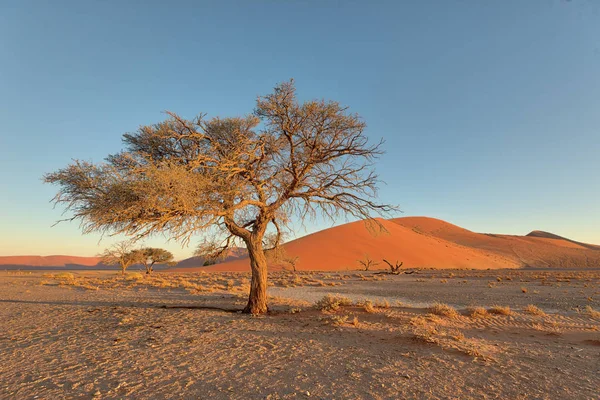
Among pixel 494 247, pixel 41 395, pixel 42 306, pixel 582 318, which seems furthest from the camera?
pixel 494 247

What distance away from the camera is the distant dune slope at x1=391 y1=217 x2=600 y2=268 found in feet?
201

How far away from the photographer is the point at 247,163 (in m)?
9.85

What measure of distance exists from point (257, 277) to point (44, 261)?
6654 inches

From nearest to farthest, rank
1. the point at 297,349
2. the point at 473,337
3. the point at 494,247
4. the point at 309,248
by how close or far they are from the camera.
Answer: the point at 297,349, the point at 473,337, the point at 309,248, the point at 494,247

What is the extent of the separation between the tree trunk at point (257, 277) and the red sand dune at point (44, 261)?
6093 inches

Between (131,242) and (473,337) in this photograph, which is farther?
(131,242)

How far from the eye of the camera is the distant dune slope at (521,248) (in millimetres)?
61347

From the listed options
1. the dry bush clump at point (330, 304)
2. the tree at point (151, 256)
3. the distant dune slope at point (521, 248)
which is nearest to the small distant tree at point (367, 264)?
the tree at point (151, 256)

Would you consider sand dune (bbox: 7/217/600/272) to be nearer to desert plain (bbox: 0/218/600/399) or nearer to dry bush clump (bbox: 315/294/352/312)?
dry bush clump (bbox: 315/294/352/312)

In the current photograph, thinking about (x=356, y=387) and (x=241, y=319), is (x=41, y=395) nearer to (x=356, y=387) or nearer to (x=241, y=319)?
(x=356, y=387)

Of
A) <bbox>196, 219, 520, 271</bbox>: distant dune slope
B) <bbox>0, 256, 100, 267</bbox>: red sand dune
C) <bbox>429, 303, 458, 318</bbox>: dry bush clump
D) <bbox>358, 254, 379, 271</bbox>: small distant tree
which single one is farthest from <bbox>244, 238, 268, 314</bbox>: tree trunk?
<bbox>0, 256, 100, 267</bbox>: red sand dune

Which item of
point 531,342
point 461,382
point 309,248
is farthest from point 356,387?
point 309,248

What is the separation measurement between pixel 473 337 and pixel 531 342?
1.21m

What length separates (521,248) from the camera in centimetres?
7362
